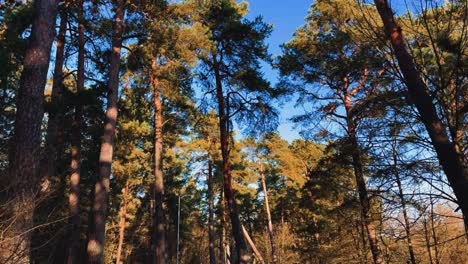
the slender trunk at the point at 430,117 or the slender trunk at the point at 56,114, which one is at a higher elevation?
the slender trunk at the point at 56,114

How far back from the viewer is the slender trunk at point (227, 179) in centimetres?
1066

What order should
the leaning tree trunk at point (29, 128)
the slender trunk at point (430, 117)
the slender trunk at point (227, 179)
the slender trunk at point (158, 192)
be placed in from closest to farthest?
the slender trunk at point (430, 117) < the leaning tree trunk at point (29, 128) < the slender trunk at point (227, 179) < the slender trunk at point (158, 192)

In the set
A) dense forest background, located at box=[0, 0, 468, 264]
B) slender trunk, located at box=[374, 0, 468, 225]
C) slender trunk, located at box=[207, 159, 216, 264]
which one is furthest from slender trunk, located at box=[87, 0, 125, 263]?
slender trunk, located at box=[207, 159, 216, 264]

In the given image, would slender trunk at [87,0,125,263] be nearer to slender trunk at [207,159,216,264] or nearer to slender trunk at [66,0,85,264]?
slender trunk at [66,0,85,264]

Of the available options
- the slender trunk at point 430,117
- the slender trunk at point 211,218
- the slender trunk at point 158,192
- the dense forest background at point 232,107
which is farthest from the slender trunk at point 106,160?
the slender trunk at point 211,218

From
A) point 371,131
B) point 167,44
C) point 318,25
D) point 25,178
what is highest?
point 318,25

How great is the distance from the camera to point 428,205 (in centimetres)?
434

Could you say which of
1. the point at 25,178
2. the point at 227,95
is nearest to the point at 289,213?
the point at 227,95

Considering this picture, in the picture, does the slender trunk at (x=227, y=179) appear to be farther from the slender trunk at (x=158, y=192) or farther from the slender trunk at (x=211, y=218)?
the slender trunk at (x=211, y=218)

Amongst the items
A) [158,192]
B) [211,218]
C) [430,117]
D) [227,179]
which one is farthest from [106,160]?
[211,218]

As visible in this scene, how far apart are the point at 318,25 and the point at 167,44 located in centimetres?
607

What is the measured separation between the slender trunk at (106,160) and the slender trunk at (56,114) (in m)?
1.42

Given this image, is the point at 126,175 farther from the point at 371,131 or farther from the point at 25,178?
the point at 371,131

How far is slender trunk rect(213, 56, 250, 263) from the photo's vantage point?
35.0 ft
